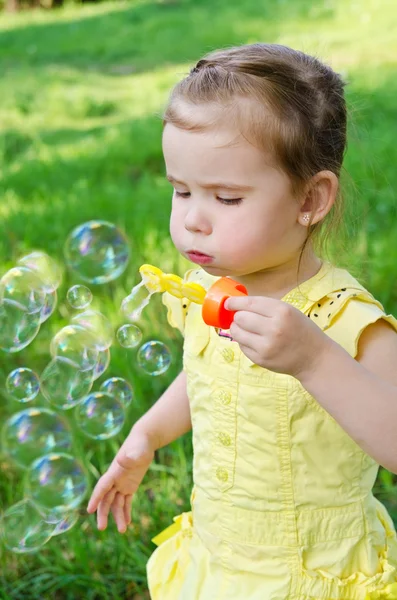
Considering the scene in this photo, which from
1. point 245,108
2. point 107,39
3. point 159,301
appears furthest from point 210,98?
point 107,39

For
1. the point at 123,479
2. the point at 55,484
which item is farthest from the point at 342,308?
the point at 55,484

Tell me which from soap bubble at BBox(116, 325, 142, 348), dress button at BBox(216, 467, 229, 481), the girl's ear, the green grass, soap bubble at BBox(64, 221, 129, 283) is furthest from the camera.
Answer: the green grass

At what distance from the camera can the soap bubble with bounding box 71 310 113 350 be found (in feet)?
7.27

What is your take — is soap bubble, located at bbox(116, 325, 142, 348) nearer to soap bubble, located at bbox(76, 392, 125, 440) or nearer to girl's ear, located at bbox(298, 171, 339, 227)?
soap bubble, located at bbox(76, 392, 125, 440)

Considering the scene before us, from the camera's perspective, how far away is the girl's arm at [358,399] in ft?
4.93

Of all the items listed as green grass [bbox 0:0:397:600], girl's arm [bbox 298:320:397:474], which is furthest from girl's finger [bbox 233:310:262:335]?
green grass [bbox 0:0:397:600]

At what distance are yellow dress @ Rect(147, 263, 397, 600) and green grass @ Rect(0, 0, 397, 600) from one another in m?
0.40

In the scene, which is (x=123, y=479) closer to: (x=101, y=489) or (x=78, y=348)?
(x=101, y=489)

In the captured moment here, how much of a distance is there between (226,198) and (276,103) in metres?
0.20

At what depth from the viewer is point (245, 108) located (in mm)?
1644

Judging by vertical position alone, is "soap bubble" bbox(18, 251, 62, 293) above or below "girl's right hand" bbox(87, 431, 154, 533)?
above

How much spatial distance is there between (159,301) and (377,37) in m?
5.97

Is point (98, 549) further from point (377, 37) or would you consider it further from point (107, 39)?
point (107, 39)

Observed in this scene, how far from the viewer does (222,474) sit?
1847 mm
